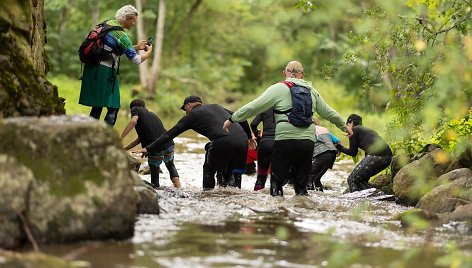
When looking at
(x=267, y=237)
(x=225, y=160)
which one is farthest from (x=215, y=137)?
(x=267, y=237)

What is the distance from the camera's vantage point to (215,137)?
42.3 feet

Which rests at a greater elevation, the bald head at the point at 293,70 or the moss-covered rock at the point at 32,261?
the bald head at the point at 293,70

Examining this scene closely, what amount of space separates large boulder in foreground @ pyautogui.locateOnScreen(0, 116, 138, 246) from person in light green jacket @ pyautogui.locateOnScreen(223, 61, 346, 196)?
3875mm

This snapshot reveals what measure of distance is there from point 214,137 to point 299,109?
1774 millimetres

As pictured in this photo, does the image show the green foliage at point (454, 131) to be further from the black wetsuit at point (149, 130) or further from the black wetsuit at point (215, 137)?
the black wetsuit at point (149, 130)

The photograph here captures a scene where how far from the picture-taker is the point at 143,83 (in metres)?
40.3

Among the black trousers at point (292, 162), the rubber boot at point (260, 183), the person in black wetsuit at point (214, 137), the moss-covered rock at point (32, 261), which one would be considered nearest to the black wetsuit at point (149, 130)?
the person in black wetsuit at point (214, 137)

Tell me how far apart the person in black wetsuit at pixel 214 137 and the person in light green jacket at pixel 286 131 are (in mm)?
1150

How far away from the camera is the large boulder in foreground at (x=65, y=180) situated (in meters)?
7.26

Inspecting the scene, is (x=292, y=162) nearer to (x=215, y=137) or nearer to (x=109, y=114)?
(x=215, y=137)

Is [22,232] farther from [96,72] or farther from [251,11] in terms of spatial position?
[251,11]

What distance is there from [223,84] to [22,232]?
40.5m

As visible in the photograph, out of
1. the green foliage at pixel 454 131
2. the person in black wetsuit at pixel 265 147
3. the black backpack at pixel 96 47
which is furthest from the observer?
the person in black wetsuit at pixel 265 147

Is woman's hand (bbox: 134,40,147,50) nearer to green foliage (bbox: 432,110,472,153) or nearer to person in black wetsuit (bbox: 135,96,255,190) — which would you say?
person in black wetsuit (bbox: 135,96,255,190)
